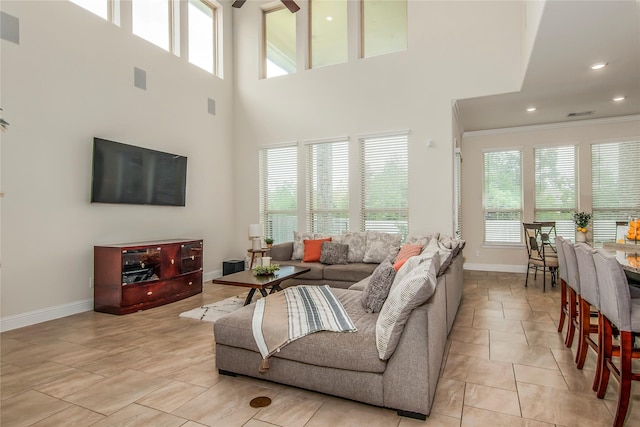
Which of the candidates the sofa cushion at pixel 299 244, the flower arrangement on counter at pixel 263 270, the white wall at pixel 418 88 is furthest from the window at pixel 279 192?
the flower arrangement on counter at pixel 263 270

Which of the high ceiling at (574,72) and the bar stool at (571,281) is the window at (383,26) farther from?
the bar stool at (571,281)

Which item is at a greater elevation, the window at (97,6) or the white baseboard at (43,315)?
the window at (97,6)

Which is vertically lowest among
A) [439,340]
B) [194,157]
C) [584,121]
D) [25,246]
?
[439,340]

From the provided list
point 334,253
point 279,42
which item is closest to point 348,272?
point 334,253

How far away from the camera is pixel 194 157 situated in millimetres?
6281

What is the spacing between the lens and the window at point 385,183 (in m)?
5.96

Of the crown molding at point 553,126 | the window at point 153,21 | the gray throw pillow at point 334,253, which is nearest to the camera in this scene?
the window at point 153,21

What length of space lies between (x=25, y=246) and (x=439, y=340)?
14.5 feet

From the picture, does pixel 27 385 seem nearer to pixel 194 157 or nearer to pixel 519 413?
pixel 519 413

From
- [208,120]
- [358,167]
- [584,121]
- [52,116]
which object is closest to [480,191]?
[584,121]

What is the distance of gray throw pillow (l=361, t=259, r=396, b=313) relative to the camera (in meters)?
2.69

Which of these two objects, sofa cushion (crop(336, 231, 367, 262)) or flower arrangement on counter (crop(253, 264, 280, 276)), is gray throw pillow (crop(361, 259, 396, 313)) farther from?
sofa cushion (crop(336, 231, 367, 262))

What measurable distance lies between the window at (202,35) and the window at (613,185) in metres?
7.56

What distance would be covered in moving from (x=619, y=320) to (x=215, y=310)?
3.93 metres
